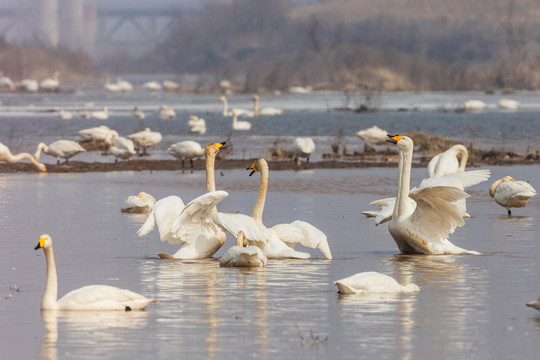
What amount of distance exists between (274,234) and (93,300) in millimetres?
3333

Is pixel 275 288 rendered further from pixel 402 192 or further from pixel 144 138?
pixel 144 138

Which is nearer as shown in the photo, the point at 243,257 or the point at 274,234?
the point at 243,257

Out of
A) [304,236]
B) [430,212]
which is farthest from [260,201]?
[430,212]

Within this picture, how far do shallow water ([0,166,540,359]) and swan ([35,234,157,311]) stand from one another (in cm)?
8

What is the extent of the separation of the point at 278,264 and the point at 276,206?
584 cm

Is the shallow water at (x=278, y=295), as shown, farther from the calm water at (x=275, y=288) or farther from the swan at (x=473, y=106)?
the swan at (x=473, y=106)

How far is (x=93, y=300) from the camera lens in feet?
29.1

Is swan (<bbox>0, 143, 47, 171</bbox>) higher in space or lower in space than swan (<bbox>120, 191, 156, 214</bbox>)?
higher

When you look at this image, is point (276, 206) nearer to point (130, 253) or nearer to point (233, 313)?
point (130, 253)

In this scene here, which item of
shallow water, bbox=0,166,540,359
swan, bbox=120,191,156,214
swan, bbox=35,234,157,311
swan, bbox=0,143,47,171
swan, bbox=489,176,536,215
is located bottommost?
shallow water, bbox=0,166,540,359

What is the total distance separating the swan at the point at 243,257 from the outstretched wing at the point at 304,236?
1.84 ft

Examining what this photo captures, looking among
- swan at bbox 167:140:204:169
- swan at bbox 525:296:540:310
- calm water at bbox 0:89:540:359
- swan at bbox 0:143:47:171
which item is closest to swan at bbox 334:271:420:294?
calm water at bbox 0:89:540:359

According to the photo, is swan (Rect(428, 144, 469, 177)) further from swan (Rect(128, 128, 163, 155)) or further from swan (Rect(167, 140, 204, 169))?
swan (Rect(128, 128, 163, 155))

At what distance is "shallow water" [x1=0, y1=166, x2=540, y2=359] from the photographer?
771 centimetres
